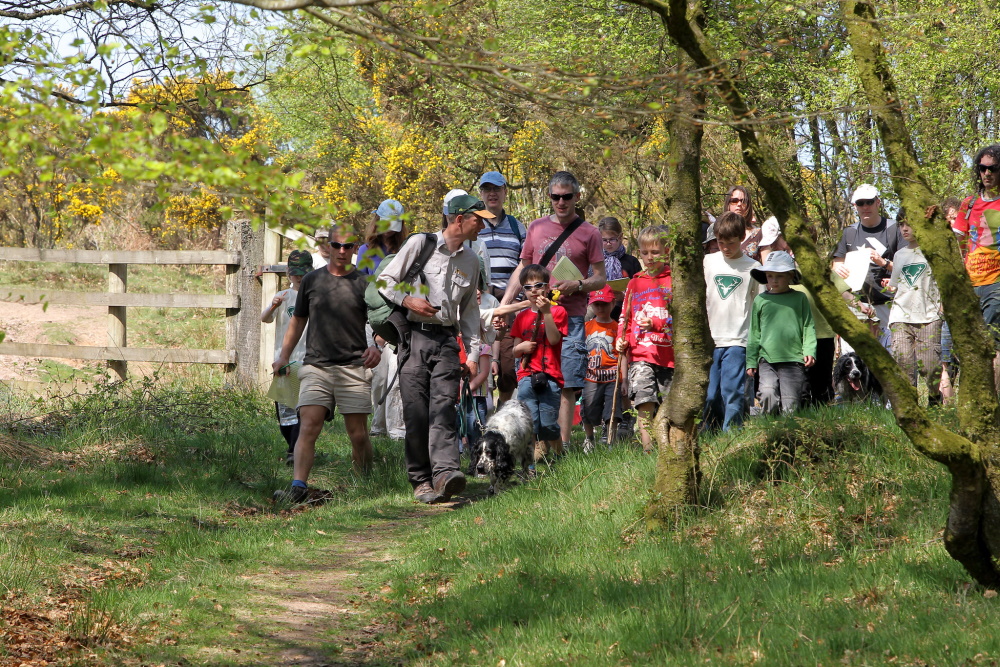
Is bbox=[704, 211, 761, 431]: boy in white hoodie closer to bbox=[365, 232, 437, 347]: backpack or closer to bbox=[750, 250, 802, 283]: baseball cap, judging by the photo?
bbox=[750, 250, 802, 283]: baseball cap

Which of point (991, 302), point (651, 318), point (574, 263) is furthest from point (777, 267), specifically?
point (574, 263)

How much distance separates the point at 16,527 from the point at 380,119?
14.0 metres

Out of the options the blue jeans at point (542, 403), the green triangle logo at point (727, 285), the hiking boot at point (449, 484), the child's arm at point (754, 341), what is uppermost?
the green triangle logo at point (727, 285)

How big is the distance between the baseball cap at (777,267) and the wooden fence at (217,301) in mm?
6518

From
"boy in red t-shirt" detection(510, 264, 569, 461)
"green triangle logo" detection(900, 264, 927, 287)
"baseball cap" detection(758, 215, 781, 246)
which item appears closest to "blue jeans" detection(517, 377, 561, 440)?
"boy in red t-shirt" detection(510, 264, 569, 461)

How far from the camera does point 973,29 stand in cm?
833

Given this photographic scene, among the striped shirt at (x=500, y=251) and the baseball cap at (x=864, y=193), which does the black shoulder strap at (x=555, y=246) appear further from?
the baseball cap at (x=864, y=193)

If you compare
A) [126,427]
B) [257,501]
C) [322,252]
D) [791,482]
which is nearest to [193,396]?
[126,427]

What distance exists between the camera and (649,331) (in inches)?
324

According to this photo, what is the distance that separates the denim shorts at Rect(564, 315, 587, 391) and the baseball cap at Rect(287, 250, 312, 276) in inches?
102

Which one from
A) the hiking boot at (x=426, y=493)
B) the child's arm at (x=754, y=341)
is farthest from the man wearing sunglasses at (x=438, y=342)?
the child's arm at (x=754, y=341)

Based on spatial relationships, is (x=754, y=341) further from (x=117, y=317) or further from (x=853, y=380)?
(x=117, y=317)

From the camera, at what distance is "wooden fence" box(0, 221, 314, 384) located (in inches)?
500

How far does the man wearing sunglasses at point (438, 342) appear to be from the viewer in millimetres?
7809
